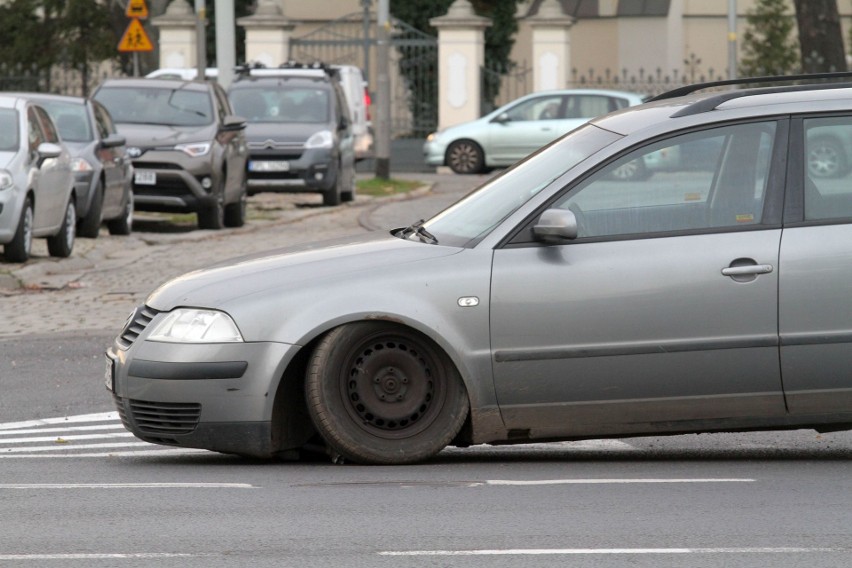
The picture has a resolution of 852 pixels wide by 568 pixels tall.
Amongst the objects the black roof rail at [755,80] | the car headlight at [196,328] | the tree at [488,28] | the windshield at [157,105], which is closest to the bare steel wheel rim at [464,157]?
the tree at [488,28]

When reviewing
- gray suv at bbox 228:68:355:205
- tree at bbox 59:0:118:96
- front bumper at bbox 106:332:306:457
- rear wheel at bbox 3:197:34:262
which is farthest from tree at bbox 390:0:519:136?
front bumper at bbox 106:332:306:457

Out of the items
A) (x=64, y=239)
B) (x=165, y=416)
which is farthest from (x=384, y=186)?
(x=165, y=416)

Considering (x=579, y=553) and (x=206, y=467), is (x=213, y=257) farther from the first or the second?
(x=579, y=553)

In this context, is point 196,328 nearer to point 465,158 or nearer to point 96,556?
point 96,556

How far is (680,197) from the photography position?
7.34 metres

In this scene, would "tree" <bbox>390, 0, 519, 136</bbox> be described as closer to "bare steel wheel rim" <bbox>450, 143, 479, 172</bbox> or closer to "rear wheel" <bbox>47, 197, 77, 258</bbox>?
"bare steel wheel rim" <bbox>450, 143, 479, 172</bbox>

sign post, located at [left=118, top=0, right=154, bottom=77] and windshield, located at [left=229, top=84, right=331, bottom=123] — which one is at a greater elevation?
sign post, located at [left=118, top=0, right=154, bottom=77]

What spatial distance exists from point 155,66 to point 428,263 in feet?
120

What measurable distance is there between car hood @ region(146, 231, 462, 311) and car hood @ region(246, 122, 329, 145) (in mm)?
17981

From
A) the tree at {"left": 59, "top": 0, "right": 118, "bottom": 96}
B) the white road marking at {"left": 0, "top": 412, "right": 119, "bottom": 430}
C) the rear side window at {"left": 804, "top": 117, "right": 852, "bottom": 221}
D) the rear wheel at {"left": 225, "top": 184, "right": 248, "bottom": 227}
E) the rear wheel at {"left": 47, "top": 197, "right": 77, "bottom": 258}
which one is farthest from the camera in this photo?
the tree at {"left": 59, "top": 0, "right": 118, "bottom": 96}

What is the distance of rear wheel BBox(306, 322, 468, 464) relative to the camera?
7.23m

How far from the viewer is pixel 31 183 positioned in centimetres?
1681

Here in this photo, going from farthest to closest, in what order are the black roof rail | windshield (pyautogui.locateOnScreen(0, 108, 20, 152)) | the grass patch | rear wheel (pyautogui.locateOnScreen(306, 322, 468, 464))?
the grass patch, windshield (pyautogui.locateOnScreen(0, 108, 20, 152)), the black roof rail, rear wheel (pyautogui.locateOnScreen(306, 322, 468, 464))

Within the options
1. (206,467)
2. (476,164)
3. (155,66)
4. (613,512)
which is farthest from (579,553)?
(155,66)
